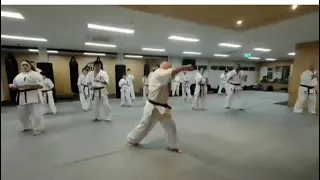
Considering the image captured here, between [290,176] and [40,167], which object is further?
[40,167]

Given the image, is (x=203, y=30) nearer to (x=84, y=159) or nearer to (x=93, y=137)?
(x=93, y=137)

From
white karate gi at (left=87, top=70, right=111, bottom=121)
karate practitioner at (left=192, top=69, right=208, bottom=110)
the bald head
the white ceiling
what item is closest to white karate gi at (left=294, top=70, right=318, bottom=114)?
the white ceiling

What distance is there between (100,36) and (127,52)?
133cm

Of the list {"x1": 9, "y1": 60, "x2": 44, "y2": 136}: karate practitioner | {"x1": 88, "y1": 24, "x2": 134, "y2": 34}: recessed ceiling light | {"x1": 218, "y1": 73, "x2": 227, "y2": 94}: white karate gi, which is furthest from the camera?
{"x1": 218, "y1": 73, "x2": 227, "y2": 94}: white karate gi

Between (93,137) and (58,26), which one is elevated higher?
(58,26)

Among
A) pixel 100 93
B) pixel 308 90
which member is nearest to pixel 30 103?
pixel 100 93

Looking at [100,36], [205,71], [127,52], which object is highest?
[100,36]

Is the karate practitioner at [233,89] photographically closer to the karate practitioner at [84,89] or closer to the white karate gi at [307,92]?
the white karate gi at [307,92]

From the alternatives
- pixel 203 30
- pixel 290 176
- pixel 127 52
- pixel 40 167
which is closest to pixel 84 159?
pixel 40 167

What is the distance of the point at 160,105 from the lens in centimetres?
229

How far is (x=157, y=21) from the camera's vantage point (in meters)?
3.31

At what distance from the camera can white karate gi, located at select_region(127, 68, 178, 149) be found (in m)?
2.23

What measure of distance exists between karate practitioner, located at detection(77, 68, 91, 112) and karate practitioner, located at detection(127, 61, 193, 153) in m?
1.00

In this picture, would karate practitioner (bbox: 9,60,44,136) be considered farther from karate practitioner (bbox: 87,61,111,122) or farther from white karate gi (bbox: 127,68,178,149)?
white karate gi (bbox: 127,68,178,149)
